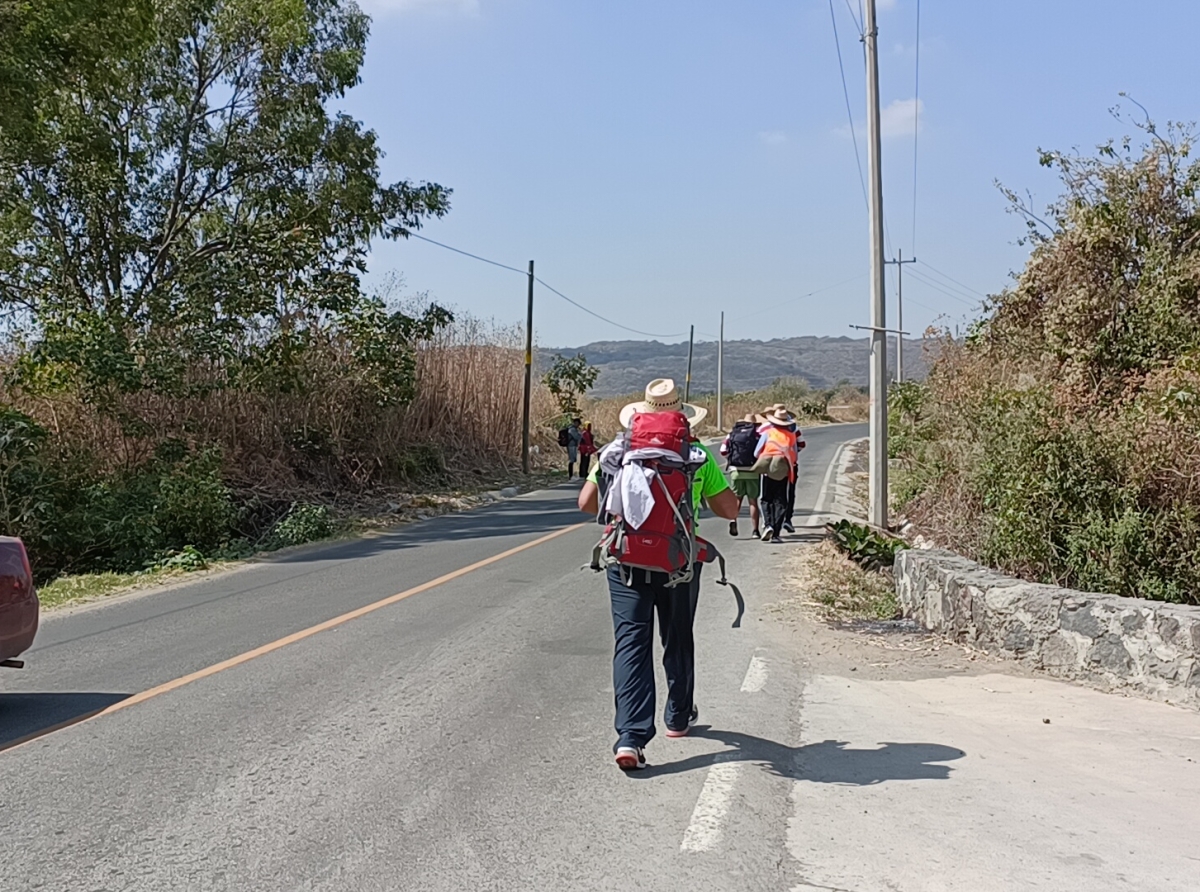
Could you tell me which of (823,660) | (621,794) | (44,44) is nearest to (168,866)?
(621,794)

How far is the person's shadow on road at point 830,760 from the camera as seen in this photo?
16.9 feet

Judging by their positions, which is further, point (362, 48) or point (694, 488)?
point (362, 48)

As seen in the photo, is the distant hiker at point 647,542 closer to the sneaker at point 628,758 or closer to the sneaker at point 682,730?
the sneaker at point 628,758

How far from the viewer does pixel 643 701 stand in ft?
16.9

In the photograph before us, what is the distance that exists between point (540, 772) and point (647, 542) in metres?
1.20

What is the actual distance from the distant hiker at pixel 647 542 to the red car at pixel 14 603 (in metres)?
3.42

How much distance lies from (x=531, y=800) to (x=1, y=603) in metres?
3.44

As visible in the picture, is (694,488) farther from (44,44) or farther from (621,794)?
(44,44)

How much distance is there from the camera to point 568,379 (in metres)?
35.2

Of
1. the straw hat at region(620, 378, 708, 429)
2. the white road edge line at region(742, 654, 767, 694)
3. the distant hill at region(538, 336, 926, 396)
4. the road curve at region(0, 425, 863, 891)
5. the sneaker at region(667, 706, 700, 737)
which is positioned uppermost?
the distant hill at region(538, 336, 926, 396)

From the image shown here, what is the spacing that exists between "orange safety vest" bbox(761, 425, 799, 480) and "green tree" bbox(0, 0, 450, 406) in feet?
32.9

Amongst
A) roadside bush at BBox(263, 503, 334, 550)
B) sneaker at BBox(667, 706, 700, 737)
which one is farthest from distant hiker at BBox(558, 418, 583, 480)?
sneaker at BBox(667, 706, 700, 737)

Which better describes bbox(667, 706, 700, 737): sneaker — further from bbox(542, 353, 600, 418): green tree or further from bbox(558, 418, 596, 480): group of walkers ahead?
bbox(542, 353, 600, 418): green tree

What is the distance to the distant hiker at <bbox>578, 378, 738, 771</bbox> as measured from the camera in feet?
16.9
